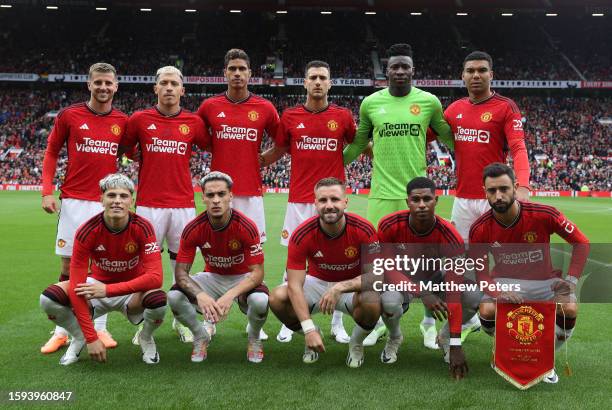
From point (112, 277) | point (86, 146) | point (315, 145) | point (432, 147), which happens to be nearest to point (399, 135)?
point (315, 145)

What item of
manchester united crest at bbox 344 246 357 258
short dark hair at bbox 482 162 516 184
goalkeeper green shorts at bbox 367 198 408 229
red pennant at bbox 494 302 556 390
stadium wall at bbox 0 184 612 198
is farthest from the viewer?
stadium wall at bbox 0 184 612 198

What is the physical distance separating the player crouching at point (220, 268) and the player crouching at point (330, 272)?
23cm

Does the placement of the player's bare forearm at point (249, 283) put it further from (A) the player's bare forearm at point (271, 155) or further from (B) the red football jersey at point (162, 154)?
(A) the player's bare forearm at point (271, 155)

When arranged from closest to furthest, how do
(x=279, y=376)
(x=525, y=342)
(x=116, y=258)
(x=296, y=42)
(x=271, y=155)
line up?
(x=525, y=342) < (x=279, y=376) < (x=116, y=258) < (x=271, y=155) < (x=296, y=42)

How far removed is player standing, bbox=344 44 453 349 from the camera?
5.29 m

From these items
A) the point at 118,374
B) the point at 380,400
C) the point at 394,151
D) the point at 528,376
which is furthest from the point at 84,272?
the point at 528,376

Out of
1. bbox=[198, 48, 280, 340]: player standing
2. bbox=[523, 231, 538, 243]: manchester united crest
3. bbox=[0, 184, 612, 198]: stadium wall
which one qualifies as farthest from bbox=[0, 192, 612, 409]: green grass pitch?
bbox=[0, 184, 612, 198]: stadium wall

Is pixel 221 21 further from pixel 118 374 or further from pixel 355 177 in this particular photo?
pixel 118 374

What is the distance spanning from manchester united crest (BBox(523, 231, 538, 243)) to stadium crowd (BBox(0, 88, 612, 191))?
89.3ft

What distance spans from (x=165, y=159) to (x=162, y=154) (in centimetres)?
5

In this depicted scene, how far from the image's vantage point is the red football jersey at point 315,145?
560cm

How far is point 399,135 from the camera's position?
529 cm

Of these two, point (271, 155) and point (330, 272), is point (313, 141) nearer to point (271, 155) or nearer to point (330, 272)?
point (271, 155)

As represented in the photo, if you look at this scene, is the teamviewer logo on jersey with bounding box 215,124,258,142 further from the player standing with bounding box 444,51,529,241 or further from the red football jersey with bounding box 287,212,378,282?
the player standing with bounding box 444,51,529,241
